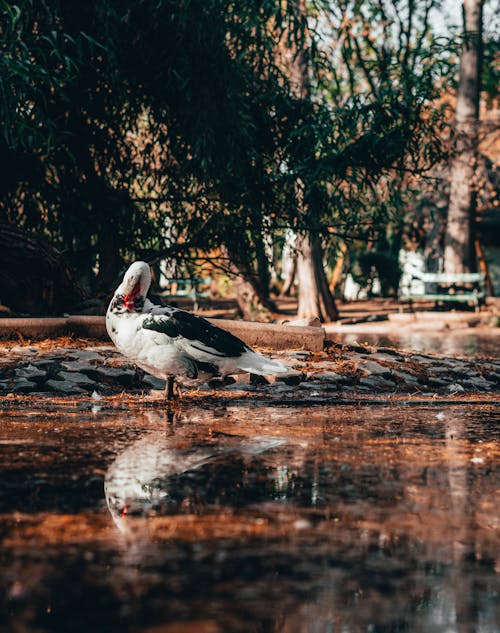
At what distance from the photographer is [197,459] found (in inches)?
220

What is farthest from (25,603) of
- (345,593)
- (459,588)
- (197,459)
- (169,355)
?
(169,355)

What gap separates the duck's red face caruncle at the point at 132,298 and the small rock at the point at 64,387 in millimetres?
1721

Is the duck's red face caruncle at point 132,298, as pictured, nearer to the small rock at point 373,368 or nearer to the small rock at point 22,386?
the small rock at point 22,386

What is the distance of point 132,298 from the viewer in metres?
7.62

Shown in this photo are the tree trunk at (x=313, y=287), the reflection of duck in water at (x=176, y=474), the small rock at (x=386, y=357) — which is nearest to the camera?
the reflection of duck in water at (x=176, y=474)

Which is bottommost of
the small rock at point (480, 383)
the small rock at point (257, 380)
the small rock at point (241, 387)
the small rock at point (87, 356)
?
the small rock at point (480, 383)

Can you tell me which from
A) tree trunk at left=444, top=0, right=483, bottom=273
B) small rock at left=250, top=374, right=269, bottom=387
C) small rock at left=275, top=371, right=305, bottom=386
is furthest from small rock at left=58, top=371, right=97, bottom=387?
tree trunk at left=444, top=0, right=483, bottom=273

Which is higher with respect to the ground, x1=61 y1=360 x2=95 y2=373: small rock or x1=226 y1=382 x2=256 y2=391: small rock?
x1=61 y1=360 x2=95 y2=373: small rock

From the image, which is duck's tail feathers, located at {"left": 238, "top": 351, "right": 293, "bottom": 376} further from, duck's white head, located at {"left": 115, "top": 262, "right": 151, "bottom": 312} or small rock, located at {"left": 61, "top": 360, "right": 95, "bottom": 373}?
small rock, located at {"left": 61, "top": 360, "right": 95, "bottom": 373}

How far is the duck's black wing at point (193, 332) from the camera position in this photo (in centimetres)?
741

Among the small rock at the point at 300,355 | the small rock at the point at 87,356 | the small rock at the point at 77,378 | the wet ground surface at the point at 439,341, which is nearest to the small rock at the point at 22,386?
the small rock at the point at 77,378

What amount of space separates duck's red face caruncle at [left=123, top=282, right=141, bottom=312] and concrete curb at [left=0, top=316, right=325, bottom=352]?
360 cm

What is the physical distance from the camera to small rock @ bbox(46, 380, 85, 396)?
900cm

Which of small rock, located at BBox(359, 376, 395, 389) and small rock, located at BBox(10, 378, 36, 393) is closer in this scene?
small rock, located at BBox(10, 378, 36, 393)
